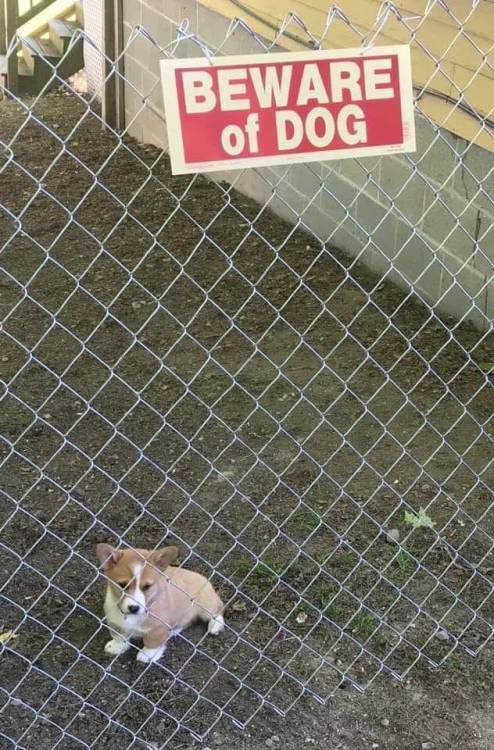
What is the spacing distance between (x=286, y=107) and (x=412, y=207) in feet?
10.4

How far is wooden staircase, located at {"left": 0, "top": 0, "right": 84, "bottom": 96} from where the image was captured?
10148 mm

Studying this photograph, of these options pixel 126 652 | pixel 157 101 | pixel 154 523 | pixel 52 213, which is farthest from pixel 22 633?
pixel 157 101

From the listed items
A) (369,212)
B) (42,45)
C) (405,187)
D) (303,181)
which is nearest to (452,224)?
(405,187)

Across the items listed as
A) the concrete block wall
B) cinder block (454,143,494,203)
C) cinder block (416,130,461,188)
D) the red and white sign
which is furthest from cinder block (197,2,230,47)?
the red and white sign

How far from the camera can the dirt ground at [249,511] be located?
2.84 metres

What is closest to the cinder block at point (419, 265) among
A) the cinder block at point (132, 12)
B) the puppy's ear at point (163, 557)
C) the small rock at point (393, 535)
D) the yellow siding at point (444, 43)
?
the yellow siding at point (444, 43)

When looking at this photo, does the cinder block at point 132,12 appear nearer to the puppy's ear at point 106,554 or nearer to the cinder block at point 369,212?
the cinder block at point 369,212

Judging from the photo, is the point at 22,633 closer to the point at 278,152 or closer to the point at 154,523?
the point at 154,523

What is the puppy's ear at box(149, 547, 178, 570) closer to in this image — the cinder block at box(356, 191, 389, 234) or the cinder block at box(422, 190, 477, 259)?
the cinder block at box(422, 190, 477, 259)

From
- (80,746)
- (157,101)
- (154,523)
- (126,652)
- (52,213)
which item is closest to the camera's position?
(80,746)

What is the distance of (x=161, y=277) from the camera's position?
5930 mm

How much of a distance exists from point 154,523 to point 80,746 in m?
1.12

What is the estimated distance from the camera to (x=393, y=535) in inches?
142

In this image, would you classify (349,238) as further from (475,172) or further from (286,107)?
(286,107)
